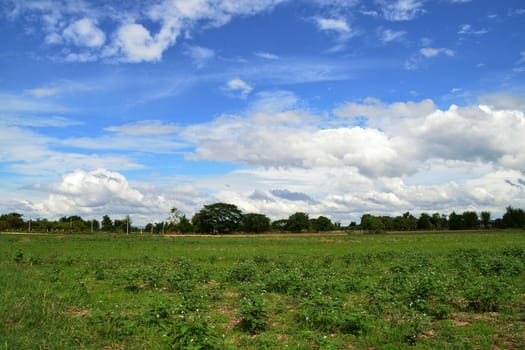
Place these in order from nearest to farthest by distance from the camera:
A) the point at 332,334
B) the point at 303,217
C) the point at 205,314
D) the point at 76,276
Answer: the point at 332,334, the point at 205,314, the point at 76,276, the point at 303,217

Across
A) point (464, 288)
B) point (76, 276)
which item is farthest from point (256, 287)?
point (76, 276)

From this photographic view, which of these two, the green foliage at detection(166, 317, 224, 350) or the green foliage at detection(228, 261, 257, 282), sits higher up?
the green foliage at detection(166, 317, 224, 350)

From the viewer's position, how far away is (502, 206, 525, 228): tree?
15894 cm

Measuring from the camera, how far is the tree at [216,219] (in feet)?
431

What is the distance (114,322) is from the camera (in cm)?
1080

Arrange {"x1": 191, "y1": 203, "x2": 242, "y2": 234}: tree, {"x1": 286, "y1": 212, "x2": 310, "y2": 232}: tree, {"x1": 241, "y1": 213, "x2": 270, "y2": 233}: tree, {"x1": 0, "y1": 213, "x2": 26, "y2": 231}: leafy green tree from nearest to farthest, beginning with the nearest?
{"x1": 0, "y1": 213, "x2": 26, "y2": 231}: leafy green tree
{"x1": 191, "y1": 203, "x2": 242, "y2": 234}: tree
{"x1": 241, "y1": 213, "x2": 270, "y2": 233}: tree
{"x1": 286, "y1": 212, "x2": 310, "y2": 232}: tree

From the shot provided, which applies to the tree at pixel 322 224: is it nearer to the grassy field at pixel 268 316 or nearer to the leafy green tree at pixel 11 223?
the leafy green tree at pixel 11 223

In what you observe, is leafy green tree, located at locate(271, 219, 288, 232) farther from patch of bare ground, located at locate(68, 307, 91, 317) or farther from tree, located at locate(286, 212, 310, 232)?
patch of bare ground, located at locate(68, 307, 91, 317)

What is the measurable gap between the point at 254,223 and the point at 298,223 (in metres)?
23.0

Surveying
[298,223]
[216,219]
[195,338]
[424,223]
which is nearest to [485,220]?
[424,223]

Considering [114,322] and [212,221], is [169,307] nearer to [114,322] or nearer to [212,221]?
[114,322]

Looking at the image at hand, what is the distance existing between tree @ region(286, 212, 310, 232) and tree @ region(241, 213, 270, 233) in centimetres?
1664

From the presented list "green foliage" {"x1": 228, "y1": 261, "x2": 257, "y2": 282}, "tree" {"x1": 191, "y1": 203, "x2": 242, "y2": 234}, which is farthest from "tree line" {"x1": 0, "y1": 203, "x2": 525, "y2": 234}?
"green foliage" {"x1": 228, "y1": 261, "x2": 257, "y2": 282}

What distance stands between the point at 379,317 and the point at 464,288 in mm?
4858
